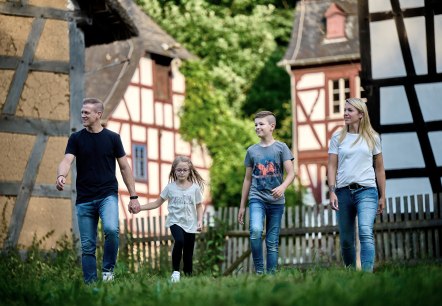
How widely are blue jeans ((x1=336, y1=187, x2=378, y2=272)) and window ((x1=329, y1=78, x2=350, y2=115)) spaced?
24661 millimetres

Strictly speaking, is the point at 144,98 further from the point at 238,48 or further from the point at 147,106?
the point at 238,48

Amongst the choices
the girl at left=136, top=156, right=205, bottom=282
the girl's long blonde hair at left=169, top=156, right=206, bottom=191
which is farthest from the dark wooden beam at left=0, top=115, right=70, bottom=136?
the girl at left=136, top=156, right=205, bottom=282

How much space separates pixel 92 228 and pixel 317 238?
810cm

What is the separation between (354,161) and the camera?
10320mm

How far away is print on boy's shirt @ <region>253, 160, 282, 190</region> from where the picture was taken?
10.9 meters

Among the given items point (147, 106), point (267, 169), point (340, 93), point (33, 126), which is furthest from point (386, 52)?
point (340, 93)

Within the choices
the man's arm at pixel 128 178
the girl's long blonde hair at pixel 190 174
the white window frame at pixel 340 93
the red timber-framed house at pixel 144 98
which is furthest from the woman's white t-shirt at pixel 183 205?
the white window frame at pixel 340 93

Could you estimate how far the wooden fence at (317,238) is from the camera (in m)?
16.8

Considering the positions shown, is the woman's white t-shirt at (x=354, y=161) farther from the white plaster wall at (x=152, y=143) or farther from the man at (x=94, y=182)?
the white plaster wall at (x=152, y=143)

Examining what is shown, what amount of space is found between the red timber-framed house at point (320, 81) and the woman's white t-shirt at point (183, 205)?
75.2 ft

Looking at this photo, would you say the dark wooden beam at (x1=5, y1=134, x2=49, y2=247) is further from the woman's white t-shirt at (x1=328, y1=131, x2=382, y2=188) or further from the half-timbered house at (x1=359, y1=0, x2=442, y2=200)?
the half-timbered house at (x1=359, y1=0, x2=442, y2=200)

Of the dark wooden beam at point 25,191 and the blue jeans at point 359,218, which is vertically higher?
the dark wooden beam at point 25,191

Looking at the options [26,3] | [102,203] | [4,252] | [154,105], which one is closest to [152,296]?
[102,203]

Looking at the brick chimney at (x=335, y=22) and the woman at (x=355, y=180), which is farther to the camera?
the brick chimney at (x=335, y=22)
